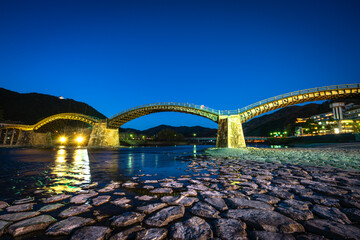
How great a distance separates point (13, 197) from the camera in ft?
9.48

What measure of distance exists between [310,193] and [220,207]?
1.88 m

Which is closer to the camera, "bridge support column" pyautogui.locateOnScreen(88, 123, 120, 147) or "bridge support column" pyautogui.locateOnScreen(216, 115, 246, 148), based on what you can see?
"bridge support column" pyautogui.locateOnScreen(216, 115, 246, 148)

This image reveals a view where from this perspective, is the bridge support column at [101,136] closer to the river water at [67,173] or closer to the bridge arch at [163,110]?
the bridge arch at [163,110]

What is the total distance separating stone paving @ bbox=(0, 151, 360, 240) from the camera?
1.58 metres

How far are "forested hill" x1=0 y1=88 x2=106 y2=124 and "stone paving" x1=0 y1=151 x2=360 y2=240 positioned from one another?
150 metres

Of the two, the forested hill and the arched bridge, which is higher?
the forested hill

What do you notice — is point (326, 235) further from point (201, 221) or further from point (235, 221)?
point (201, 221)

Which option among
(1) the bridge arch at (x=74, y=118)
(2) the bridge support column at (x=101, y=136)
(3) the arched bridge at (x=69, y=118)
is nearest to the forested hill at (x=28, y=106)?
(3) the arched bridge at (x=69, y=118)

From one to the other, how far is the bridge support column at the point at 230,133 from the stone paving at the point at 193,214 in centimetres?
1946

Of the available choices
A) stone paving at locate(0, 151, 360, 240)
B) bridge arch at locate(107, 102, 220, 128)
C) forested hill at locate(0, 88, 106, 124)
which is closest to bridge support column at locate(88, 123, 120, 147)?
bridge arch at locate(107, 102, 220, 128)

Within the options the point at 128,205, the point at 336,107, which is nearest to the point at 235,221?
the point at 128,205

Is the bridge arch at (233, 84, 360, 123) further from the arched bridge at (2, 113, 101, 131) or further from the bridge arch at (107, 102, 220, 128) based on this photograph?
the arched bridge at (2, 113, 101, 131)

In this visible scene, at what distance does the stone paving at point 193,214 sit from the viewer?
158 cm

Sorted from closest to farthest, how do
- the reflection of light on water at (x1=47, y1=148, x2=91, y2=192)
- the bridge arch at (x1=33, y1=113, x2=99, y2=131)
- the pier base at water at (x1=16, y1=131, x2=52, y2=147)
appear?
the reflection of light on water at (x1=47, y1=148, x2=91, y2=192)
the bridge arch at (x1=33, y1=113, x2=99, y2=131)
the pier base at water at (x1=16, y1=131, x2=52, y2=147)
